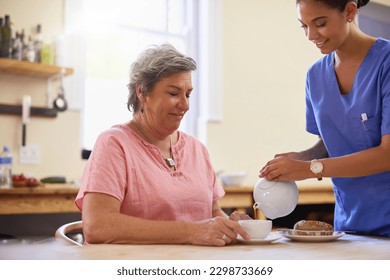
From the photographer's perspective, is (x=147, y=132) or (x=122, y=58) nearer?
(x=147, y=132)

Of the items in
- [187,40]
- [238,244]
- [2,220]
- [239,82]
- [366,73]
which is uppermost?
[187,40]

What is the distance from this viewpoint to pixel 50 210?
6.70ft

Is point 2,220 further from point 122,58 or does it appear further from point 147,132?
point 147,132

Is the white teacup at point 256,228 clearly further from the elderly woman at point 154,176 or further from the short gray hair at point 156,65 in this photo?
the short gray hair at point 156,65

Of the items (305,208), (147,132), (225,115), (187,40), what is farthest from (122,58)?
(147,132)

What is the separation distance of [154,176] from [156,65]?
0.94 feet

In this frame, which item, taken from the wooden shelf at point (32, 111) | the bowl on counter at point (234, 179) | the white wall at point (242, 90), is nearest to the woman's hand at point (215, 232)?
the white wall at point (242, 90)

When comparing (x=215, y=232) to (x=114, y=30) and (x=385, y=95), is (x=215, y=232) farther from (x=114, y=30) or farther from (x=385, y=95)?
(x=114, y=30)

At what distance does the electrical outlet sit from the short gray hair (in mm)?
1263

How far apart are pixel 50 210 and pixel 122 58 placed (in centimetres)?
103

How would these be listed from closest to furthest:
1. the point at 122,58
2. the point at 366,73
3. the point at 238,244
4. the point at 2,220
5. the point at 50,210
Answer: the point at 238,244
the point at 366,73
the point at 50,210
the point at 2,220
the point at 122,58

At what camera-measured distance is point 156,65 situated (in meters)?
1.30

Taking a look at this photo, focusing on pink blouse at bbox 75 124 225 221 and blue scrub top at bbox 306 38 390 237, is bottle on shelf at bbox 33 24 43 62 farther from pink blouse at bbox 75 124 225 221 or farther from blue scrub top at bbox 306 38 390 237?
blue scrub top at bbox 306 38 390 237

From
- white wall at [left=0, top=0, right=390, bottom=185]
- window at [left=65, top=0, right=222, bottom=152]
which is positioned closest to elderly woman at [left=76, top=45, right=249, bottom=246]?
white wall at [left=0, top=0, right=390, bottom=185]
